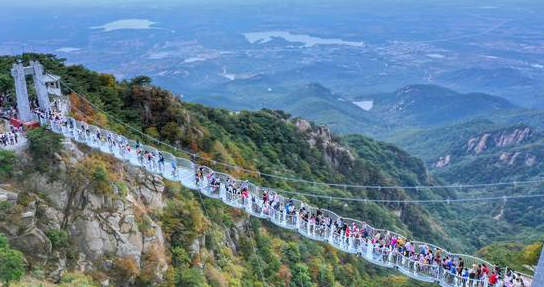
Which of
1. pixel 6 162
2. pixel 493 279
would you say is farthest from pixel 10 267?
pixel 493 279

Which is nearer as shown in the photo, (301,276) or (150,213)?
(150,213)

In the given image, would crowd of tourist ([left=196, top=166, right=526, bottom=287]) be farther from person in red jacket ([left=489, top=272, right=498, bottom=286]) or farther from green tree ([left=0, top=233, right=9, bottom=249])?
green tree ([left=0, top=233, right=9, bottom=249])

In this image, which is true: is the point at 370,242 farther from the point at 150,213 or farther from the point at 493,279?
the point at 150,213

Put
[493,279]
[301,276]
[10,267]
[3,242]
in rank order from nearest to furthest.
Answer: [10,267]
[3,242]
[493,279]
[301,276]

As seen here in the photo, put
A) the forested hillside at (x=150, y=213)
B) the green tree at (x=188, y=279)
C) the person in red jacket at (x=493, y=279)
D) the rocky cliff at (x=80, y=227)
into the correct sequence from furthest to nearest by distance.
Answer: the green tree at (x=188, y=279) < the forested hillside at (x=150, y=213) < the person in red jacket at (x=493, y=279) < the rocky cliff at (x=80, y=227)

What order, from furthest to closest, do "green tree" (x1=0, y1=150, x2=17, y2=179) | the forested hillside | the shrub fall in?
"green tree" (x1=0, y1=150, x2=17, y2=179) < the forested hillside < the shrub

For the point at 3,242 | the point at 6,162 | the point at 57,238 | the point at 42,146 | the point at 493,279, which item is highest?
the point at 42,146

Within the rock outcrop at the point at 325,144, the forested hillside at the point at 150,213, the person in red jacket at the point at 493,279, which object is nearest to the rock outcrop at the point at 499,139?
the rock outcrop at the point at 325,144

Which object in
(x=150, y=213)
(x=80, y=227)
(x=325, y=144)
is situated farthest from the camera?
(x=325, y=144)

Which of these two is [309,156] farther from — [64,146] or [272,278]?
[64,146]

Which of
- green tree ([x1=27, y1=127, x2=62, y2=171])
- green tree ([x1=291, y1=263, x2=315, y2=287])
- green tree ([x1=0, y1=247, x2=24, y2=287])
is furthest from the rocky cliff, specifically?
green tree ([x1=291, y1=263, x2=315, y2=287])

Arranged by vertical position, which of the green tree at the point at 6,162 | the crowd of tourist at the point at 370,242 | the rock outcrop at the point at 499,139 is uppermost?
the green tree at the point at 6,162

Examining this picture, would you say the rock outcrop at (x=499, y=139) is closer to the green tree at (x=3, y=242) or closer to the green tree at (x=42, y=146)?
the green tree at (x=42, y=146)

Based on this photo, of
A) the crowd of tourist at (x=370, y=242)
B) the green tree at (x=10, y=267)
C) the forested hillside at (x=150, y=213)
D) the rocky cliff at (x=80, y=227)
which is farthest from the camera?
the forested hillside at (x=150, y=213)
